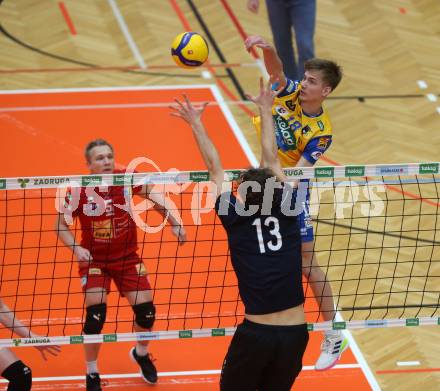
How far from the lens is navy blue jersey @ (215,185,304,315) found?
6.77m

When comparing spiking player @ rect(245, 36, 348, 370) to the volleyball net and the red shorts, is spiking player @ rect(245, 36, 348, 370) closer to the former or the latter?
the volleyball net

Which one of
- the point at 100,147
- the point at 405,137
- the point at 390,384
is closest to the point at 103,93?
the point at 405,137

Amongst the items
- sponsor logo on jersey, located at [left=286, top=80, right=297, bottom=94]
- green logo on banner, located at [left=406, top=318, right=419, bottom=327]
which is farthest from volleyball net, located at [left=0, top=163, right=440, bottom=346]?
sponsor logo on jersey, located at [left=286, top=80, right=297, bottom=94]

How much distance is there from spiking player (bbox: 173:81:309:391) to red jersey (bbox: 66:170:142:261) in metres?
1.62

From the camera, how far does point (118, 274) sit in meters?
8.34

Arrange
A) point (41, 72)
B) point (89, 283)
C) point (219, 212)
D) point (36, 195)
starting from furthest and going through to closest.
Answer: point (41, 72)
point (36, 195)
point (89, 283)
point (219, 212)

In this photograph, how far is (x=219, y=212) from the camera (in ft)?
22.5

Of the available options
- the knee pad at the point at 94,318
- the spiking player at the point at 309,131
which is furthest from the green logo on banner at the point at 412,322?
the knee pad at the point at 94,318

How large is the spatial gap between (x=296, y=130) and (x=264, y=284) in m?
2.14

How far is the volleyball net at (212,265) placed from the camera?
9320 millimetres

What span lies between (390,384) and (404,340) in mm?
746

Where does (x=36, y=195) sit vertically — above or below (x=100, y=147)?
below

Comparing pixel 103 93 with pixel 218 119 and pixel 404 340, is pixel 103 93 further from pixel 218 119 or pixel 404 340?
pixel 404 340

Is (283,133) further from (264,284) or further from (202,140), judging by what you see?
(264,284)
